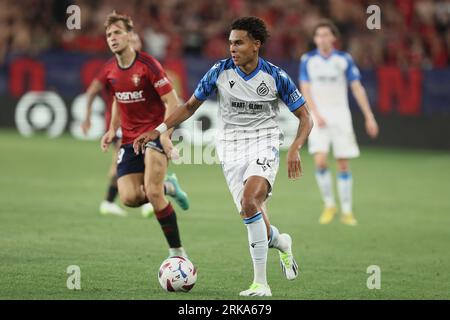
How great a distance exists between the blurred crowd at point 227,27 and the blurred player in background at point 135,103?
1155cm

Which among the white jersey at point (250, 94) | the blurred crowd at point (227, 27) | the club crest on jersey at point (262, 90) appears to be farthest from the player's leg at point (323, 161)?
the blurred crowd at point (227, 27)

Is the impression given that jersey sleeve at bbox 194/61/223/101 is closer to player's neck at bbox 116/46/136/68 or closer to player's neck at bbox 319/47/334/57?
player's neck at bbox 116/46/136/68

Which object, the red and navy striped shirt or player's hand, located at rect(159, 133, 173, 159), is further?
the red and navy striped shirt

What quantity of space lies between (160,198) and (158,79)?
45.9 inches

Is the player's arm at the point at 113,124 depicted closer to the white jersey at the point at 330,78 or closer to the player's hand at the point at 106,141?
the player's hand at the point at 106,141

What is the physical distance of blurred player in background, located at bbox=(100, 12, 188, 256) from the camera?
9398mm

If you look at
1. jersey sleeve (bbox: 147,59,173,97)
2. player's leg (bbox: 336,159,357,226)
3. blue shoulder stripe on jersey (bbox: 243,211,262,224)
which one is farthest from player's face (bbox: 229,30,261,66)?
player's leg (bbox: 336,159,357,226)

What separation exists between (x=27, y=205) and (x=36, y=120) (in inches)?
373

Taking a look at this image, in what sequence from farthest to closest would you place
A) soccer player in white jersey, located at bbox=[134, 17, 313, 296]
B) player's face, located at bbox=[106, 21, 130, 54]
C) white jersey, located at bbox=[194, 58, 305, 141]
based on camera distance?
player's face, located at bbox=[106, 21, 130, 54], white jersey, located at bbox=[194, 58, 305, 141], soccer player in white jersey, located at bbox=[134, 17, 313, 296]

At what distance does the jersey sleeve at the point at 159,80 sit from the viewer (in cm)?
949

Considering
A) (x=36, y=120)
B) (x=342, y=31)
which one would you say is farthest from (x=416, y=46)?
(x=36, y=120)

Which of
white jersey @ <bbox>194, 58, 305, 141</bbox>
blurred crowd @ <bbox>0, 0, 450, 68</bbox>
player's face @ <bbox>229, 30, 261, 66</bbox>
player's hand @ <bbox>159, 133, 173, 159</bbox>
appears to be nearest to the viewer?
player's face @ <bbox>229, 30, 261, 66</bbox>

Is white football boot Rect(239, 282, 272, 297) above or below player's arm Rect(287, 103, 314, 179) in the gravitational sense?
below

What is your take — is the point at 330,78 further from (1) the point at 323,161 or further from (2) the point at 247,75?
(2) the point at 247,75
